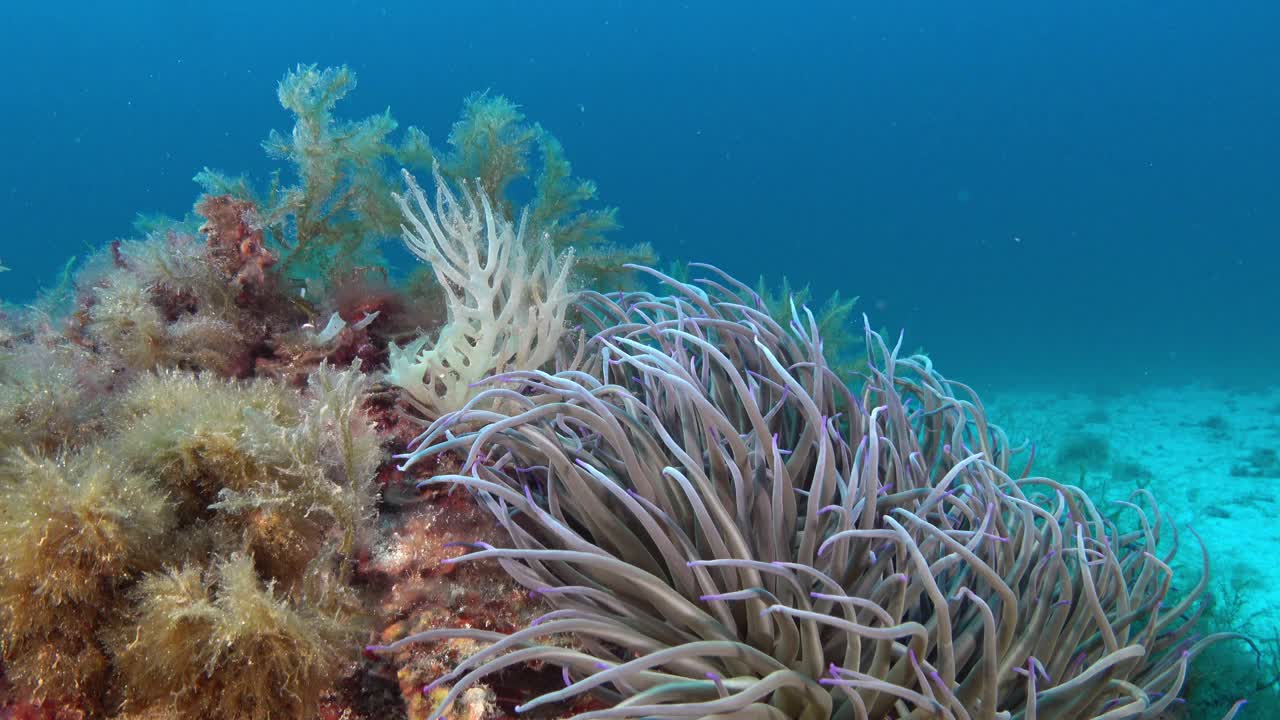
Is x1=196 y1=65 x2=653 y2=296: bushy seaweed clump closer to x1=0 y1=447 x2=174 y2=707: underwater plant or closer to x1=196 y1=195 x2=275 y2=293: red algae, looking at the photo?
x1=196 y1=195 x2=275 y2=293: red algae

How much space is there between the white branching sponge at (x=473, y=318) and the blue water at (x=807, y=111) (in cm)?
8433

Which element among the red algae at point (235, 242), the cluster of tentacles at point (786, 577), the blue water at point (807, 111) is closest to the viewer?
the cluster of tentacles at point (786, 577)

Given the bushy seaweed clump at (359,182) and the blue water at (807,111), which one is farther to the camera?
the blue water at (807,111)

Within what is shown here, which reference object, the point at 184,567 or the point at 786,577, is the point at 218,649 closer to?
the point at 184,567

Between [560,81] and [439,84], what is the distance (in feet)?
65.9

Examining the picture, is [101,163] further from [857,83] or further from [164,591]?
[164,591]

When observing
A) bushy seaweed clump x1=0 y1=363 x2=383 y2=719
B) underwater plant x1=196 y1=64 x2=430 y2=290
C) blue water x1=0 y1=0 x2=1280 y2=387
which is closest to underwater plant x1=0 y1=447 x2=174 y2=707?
bushy seaweed clump x1=0 y1=363 x2=383 y2=719

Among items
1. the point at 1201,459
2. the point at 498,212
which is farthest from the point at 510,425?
the point at 1201,459

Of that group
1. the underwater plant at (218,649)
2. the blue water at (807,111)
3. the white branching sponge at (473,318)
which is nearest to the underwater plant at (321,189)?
the white branching sponge at (473,318)

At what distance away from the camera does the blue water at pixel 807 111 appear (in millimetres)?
94562

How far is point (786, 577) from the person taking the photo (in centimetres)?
181

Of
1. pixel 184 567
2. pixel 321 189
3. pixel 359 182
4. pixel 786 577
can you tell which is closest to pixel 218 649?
A: pixel 184 567

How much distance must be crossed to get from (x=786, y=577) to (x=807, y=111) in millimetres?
118251

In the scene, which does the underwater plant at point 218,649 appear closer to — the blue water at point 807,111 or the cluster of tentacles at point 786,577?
the cluster of tentacles at point 786,577
